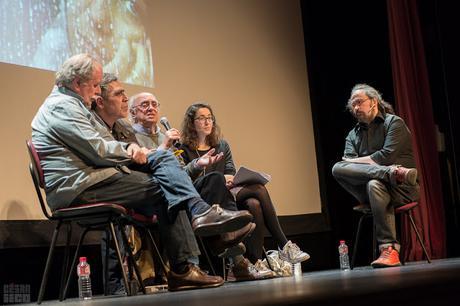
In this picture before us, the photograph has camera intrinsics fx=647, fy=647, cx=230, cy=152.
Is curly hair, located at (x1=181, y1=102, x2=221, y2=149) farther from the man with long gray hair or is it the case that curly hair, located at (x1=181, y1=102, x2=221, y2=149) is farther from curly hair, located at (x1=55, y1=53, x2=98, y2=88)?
curly hair, located at (x1=55, y1=53, x2=98, y2=88)

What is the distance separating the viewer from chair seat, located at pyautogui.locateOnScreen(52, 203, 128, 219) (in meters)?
2.47

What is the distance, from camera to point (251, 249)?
3.41 m

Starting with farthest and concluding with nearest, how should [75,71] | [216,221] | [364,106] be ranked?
1. [364,106]
2. [75,71]
3. [216,221]

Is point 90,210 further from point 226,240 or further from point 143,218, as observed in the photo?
point 226,240

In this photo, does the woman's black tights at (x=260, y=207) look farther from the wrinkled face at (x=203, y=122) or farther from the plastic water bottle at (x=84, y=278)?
the plastic water bottle at (x=84, y=278)

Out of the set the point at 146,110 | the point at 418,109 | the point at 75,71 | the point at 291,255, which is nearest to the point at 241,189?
the point at 291,255

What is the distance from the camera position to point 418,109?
5.04 meters

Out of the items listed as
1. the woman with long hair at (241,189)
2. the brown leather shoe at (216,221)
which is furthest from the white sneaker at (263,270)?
the brown leather shoe at (216,221)

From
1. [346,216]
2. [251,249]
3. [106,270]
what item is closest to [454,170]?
[346,216]

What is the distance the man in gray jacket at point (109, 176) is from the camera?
247 centimetres

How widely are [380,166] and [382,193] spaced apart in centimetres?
15

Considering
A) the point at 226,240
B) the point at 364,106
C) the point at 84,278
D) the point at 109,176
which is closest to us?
the point at 109,176

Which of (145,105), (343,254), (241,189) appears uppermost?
(145,105)

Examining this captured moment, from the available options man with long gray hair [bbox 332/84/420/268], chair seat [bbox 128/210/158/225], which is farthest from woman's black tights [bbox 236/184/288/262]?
chair seat [bbox 128/210/158/225]
